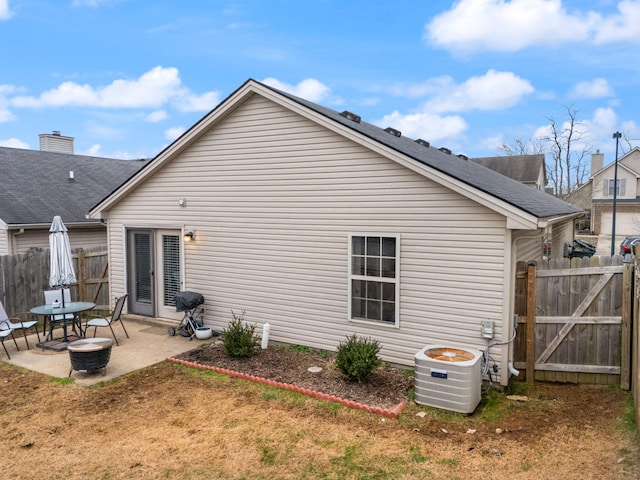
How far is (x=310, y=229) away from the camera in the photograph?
817 centimetres

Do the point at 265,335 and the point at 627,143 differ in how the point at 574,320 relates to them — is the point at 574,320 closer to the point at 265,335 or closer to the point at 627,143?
the point at 265,335

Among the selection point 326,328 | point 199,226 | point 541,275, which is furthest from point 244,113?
point 541,275

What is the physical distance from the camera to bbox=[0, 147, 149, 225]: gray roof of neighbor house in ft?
43.8

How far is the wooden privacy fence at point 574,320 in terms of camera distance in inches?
257

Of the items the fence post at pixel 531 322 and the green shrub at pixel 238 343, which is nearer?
the fence post at pixel 531 322

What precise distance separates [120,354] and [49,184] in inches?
404

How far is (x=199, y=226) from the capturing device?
9617 millimetres

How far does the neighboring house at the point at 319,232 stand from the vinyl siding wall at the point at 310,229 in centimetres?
2

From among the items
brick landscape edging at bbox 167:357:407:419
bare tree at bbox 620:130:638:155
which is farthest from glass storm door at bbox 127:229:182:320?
bare tree at bbox 620:130:638:155

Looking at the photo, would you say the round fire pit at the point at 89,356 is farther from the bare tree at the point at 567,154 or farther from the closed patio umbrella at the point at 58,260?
the bare tree at the point at 567,154

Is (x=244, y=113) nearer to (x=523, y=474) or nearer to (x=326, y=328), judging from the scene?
(x=326, y=328)

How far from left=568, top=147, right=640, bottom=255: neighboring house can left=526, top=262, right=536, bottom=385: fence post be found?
99.3 feet

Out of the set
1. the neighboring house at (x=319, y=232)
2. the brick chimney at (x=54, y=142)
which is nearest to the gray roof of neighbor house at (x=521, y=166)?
the brick chimney at (x=54, y=142)

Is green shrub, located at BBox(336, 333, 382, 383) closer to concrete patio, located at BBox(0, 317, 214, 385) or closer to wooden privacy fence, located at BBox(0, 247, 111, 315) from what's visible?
concrete patio, located at BBox(0, 317, 214, 385)
